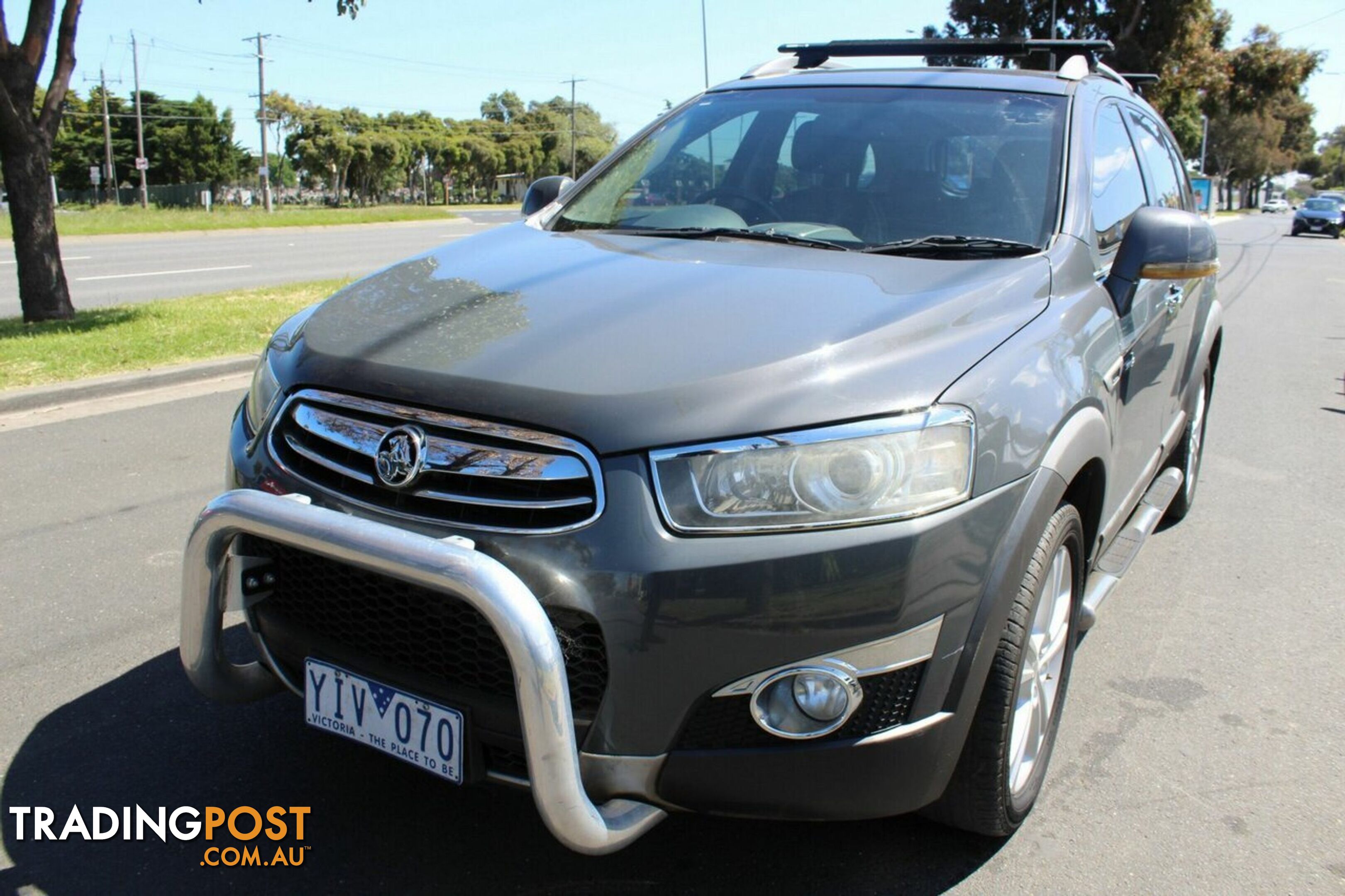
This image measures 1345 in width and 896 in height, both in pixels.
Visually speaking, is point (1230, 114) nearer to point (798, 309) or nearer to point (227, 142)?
point (798, 309)

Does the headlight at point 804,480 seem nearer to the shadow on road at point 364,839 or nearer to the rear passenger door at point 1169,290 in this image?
the shadow on road at point 364,839

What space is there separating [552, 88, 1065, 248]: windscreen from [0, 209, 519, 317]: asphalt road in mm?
4186

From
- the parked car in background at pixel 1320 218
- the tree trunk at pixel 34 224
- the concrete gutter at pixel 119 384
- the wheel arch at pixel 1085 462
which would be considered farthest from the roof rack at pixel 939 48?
the parked car in background at pixel 1320 218

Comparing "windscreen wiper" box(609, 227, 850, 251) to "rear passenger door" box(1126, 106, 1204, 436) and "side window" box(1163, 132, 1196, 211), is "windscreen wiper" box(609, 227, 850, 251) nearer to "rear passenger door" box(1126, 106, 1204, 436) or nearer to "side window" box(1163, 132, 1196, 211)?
"rear passenger door" box(1126, 106, 1204, 436)

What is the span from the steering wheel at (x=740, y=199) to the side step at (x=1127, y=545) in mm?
1406

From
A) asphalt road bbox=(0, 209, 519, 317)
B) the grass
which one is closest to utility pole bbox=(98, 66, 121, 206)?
asphalt road bbox=(0, 209, 519, 317)

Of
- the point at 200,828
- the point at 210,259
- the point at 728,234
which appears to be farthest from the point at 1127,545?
the point at 210,259

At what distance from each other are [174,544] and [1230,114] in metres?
38.1

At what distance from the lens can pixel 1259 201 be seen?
417 feet

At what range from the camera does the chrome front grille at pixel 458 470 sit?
80.8 inches

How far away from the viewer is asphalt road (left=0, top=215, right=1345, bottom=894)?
2482 millimetres

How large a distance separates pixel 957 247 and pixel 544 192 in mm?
1886

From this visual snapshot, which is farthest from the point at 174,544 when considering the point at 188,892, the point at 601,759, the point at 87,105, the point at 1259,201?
the point at 1259,201

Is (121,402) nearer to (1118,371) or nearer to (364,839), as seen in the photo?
(364,839)
